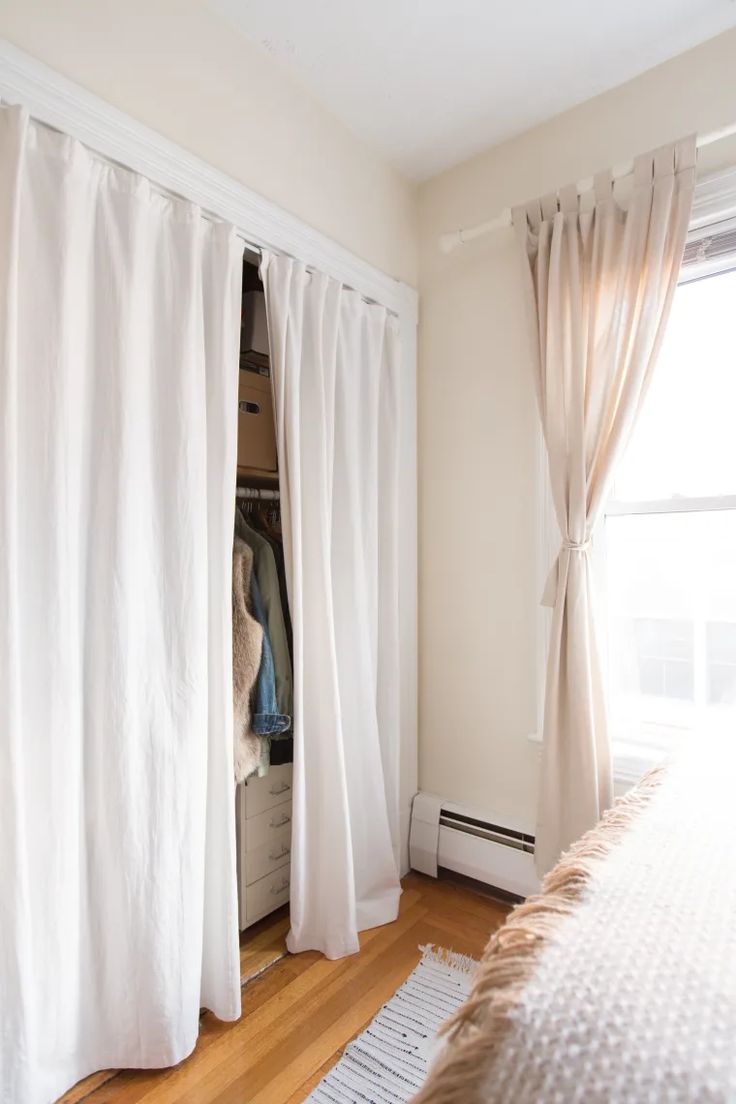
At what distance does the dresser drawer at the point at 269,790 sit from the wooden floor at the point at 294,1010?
15.8 inches

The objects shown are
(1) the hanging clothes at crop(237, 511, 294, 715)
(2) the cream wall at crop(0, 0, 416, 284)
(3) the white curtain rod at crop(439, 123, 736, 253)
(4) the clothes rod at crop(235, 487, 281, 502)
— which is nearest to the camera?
(2) the cream wall at crop(0, 0, 416, 284)

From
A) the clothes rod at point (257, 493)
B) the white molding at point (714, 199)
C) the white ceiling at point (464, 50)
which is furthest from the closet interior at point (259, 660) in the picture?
the white molding at point (714, 199)

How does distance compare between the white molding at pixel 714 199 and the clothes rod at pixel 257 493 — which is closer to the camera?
the white molding at pixel 714 199

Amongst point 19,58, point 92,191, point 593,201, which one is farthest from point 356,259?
point 19,58

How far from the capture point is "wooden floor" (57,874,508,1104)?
4.52 feet

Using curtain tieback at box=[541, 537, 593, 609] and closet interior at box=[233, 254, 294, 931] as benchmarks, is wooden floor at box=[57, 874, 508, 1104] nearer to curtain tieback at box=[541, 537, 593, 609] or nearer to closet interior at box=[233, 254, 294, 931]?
closet interior at box=[233, 254, 294, 931]

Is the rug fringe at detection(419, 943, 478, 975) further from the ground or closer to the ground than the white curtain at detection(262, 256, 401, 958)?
closer to the ground

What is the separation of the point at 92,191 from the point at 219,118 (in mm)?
557

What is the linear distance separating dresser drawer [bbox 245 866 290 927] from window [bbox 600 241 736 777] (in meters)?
1.22

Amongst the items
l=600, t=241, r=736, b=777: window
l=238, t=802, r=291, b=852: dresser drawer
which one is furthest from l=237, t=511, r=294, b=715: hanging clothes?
l=600, t=241, r=736, b=777: window

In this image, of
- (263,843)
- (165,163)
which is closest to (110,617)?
(263,843)

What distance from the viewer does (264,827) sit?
1.98 metres

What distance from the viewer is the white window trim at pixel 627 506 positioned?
66.4 inches

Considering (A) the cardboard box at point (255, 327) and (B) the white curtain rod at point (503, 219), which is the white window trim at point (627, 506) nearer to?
(B) the white curtain rod at point (503, 219)
